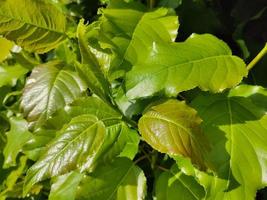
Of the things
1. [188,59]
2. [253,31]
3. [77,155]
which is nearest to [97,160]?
[77,155]

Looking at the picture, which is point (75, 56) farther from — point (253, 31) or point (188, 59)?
point (253, 31)

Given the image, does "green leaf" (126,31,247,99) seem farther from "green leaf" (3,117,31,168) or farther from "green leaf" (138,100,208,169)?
"green leaf" (3,117,31,168)

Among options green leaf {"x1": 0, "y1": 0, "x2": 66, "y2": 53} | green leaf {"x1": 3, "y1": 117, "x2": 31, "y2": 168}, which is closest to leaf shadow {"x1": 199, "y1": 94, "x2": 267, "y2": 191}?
green leaf {"x1": 0, "y1": 0, "x2": 66, "y2": 53}

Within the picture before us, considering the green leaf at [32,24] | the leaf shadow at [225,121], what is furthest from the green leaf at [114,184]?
the green leaf at [32,24]

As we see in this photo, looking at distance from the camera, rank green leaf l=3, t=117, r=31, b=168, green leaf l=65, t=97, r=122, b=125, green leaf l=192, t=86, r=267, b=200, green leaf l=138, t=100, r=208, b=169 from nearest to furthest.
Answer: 1. green leaf l=138, t=100, r=208, b=169
2. green leaf l=192, t=86, r=267, b=200
3. green leaf l=65, t=97, r=122, b=125
4. green leaf l=3, t=117, r=31, b=168

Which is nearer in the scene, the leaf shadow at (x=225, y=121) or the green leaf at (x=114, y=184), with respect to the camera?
the leaf shadow at (x=225, y=121)

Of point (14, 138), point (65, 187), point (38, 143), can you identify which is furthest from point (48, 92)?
point (14, 138)

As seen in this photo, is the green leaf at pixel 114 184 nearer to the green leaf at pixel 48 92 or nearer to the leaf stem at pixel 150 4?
the green leaf at pixel 48 92
